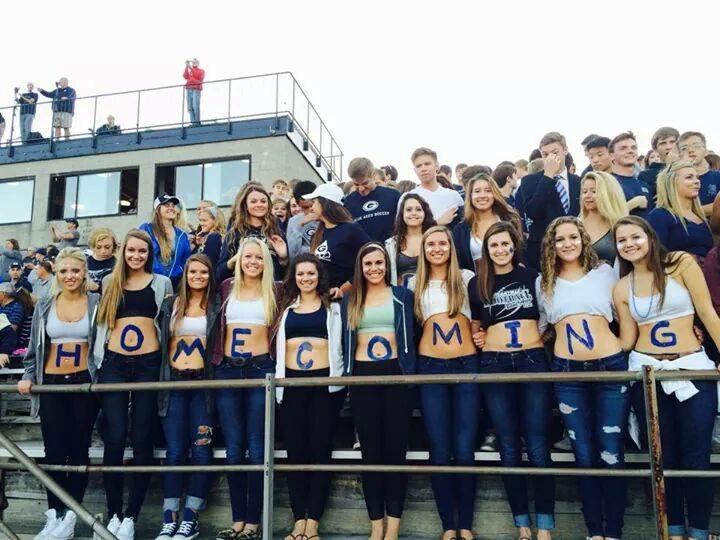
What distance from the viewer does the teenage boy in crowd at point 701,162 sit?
468cm

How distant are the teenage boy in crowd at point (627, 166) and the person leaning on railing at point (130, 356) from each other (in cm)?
368

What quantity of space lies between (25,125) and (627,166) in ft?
63.6

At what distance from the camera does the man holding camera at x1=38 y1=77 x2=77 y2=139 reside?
Result: 57.7 feet

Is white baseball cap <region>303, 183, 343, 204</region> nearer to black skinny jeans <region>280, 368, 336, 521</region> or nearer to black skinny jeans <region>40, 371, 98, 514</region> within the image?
black skinny jeans <region>280, 368, 336, 521</region>

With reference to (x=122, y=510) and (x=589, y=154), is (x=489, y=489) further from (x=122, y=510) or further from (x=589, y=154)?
(x=589, y=154)

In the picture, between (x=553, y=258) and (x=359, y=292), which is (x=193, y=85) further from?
(x=553, y=258)

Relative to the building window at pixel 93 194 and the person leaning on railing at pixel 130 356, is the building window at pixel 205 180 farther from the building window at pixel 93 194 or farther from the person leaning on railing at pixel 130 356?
the person leaning on railing at pixel 130 356

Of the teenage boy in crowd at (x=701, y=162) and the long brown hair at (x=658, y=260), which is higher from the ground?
the teenage boy in crowd at (x=701, y=162)

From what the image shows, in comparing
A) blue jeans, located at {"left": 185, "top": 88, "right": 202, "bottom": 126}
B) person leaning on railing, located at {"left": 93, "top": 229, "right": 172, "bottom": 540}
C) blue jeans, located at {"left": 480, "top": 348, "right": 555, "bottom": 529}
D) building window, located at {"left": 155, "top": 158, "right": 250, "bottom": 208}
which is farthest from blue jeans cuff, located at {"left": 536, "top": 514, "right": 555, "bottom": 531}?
blue jeans, located at {"left": 185, "top": 88, "right": 202, "bottom": 126}

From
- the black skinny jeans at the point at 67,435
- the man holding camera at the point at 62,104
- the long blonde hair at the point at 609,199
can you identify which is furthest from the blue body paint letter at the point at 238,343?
the man holding camera at the point at 62,104

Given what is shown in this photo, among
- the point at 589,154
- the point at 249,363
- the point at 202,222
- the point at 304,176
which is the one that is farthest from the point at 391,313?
the point at 304,176

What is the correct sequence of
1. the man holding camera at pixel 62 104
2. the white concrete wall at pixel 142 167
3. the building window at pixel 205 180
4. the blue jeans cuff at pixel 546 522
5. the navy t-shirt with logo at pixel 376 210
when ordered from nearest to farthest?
the blue jeans cuff at pixel 546 522, the navy t-shirt with logo at pixel 376 210, the white concrete wall at pixel 142 167, the building window at pixel 205 180, the man holding camera at pixel 62 104

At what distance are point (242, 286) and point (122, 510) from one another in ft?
5.79

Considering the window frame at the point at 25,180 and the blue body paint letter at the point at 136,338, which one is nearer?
the blue body paint letter at the point at 136,338
